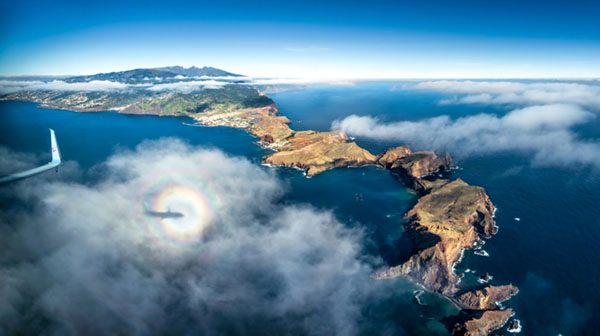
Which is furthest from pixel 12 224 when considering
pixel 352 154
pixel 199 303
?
pixel 352 154

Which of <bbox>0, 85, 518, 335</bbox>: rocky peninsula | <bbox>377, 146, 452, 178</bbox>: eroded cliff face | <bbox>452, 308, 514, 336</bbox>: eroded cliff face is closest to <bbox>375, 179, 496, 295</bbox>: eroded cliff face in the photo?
<bbox>0, 85, 518, 335</bbox>: rocky peninsula

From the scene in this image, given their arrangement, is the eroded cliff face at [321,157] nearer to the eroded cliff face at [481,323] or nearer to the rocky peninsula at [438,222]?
the rocky peninsula at [438,222]

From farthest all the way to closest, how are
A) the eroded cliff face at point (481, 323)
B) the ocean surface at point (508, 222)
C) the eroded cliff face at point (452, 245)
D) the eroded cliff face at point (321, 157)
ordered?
the eroded cliff face at point (321, 157)
the ocean surface at point (508, 222)
the eroded cliff face at point (452, 245)
the eroded cliff face at point (481, 323)

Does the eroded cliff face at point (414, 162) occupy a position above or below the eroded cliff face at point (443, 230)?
above

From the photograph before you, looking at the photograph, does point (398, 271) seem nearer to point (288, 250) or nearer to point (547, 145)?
point (288, 250)

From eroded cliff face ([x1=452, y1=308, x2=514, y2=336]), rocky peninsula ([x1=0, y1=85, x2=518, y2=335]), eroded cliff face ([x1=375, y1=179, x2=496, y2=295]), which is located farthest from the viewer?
Answer: eroded cliff face ([x1=375, y1=179, x2=496, y2=295])

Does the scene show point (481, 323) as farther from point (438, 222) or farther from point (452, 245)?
point (438, 222)

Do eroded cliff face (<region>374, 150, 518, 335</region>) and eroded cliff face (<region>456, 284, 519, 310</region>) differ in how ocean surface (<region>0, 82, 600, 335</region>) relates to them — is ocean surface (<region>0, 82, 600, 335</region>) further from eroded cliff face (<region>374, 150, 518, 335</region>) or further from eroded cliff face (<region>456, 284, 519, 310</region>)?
eroded cliff face (<region>374, 150, 518, 335</region>)

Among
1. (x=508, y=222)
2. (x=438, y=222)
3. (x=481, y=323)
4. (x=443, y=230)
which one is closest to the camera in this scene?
(x=481, y=323)

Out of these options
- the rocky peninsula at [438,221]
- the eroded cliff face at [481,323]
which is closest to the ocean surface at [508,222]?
the rocky peninsula at [438,221]

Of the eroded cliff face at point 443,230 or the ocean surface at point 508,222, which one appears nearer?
the ocean surface at point 508,222

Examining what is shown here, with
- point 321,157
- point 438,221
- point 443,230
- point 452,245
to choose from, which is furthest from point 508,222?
point 321,157

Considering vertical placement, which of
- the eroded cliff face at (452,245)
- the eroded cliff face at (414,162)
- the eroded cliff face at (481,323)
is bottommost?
the eroded cliff face at (481,323)
